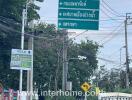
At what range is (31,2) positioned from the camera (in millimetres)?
43625

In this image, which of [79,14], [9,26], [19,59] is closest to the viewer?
[79,14]

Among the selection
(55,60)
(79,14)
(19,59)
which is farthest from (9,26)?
(55,60)

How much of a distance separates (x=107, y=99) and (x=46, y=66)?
51.9 ft

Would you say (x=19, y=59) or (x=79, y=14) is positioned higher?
(x=79, y=14)

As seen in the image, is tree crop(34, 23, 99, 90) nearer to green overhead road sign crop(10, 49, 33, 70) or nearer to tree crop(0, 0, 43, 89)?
tree crop(0, 0, 43, 89)

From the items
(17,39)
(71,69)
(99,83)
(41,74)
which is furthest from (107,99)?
(99,83)

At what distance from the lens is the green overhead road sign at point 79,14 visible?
83.1ft

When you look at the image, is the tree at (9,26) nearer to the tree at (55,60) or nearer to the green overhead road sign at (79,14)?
the tree at (55,60)

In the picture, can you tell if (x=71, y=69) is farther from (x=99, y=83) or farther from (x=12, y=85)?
(x=99, y=83)

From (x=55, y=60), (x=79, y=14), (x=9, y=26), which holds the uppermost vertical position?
(x=9, y=26)

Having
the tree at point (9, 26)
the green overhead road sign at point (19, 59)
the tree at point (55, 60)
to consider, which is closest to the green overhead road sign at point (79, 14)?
the green overhead road sign at point (19, 59)

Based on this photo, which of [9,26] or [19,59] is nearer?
[19,59]

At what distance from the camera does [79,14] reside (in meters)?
25.4

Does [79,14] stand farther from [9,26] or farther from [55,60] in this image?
[55,60]
